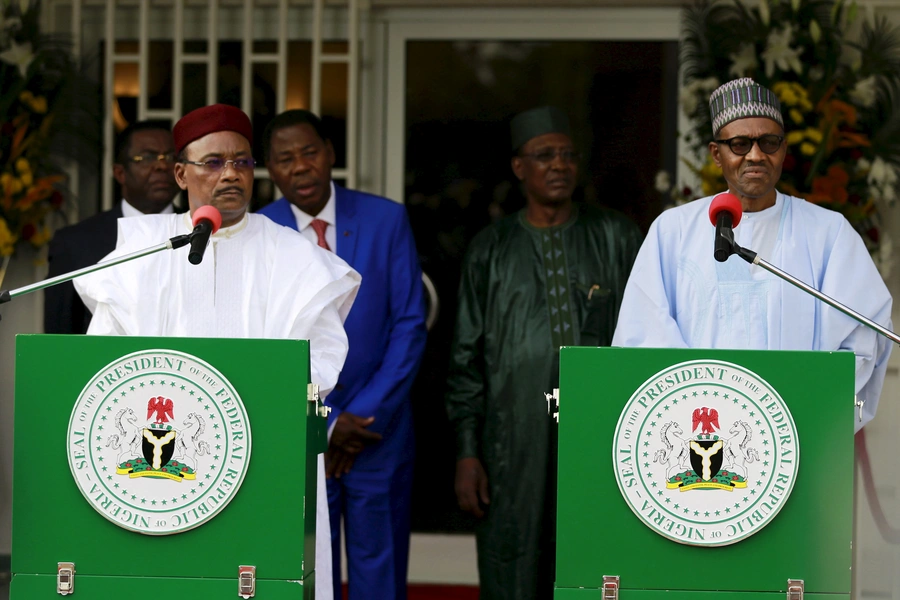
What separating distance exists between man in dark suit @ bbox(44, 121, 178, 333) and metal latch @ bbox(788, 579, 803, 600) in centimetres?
276

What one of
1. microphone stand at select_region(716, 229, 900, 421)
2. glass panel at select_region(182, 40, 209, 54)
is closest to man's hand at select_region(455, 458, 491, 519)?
microphone stand at select_region(716, 229, 900, 421)

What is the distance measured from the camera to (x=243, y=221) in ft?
12.6

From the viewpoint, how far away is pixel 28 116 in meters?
5.72

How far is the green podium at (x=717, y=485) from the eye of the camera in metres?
2.91

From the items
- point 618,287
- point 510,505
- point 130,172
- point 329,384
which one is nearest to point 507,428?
point 510,505

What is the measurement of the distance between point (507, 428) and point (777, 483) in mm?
1882

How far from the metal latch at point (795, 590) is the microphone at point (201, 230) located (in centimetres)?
153

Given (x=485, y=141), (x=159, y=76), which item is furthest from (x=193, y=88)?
(x=485, y=141)

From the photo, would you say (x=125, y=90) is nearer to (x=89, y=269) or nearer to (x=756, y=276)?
(x=89, y=269)

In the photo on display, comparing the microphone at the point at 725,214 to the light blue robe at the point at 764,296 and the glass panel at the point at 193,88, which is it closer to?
the light blue robe at the point at 764,296

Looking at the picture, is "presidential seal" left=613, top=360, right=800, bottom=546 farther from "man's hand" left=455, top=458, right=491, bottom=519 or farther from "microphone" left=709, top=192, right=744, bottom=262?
"man's hand" left=455, top=458, right=491, bottom=519

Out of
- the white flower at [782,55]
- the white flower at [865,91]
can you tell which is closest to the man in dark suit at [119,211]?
the white flower at [782,55]

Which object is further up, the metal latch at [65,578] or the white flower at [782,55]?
the white flower at [782,55]

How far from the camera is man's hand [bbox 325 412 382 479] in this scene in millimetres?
4445
